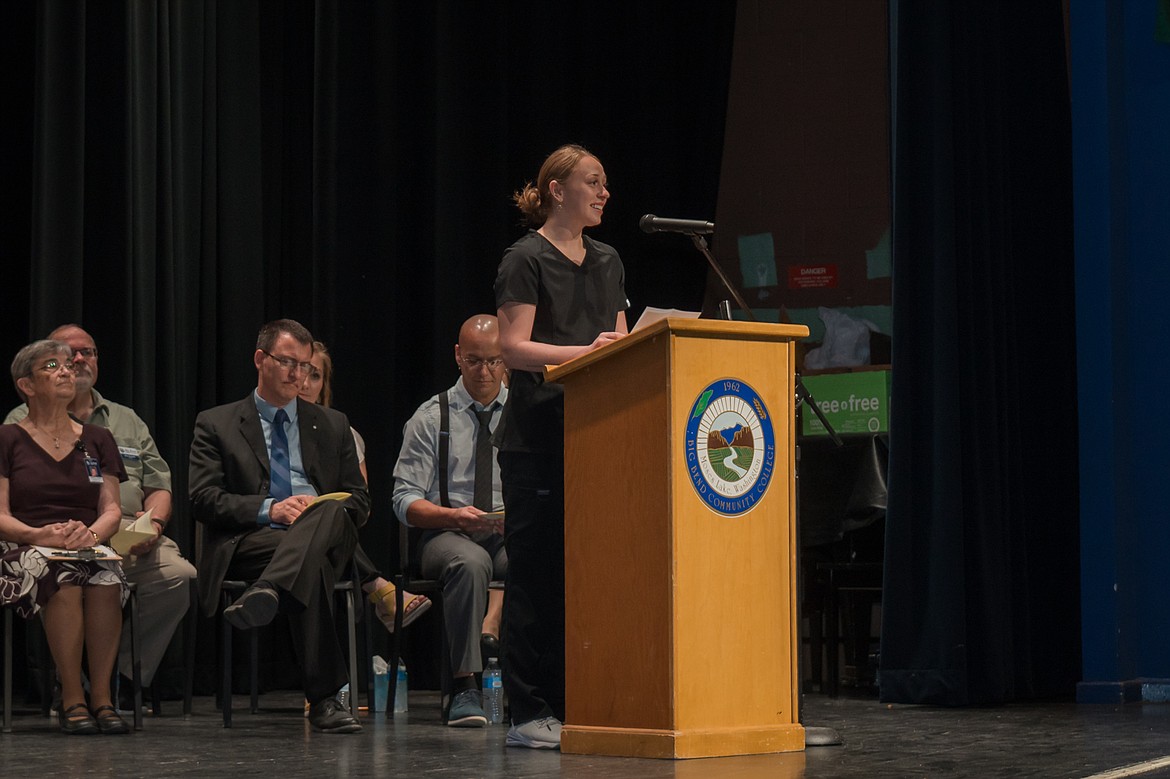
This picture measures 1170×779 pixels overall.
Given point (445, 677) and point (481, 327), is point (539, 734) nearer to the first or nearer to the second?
point (445, 677)

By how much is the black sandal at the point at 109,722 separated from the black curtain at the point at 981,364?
220 centimetres

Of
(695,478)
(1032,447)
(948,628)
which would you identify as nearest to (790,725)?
(695,478)

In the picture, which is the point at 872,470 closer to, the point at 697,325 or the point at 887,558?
the point at 887,558

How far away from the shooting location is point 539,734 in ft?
11.1

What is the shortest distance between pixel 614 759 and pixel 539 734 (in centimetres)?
40

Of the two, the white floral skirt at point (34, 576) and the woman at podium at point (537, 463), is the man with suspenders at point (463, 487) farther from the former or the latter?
the woman at podium at point (537, 463)

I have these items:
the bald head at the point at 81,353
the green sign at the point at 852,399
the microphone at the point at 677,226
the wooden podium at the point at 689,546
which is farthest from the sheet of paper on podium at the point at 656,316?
the green sign at the point at 852,399

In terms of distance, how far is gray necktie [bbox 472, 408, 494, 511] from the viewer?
4895 millimetres

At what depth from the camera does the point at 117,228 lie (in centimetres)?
550

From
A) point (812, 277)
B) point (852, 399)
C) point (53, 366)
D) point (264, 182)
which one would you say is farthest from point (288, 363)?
point (812, 277)

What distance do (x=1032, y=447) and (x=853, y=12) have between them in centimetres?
285

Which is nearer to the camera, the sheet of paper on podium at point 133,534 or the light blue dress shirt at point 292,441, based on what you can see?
the sheet of paper on podium at point 133,534

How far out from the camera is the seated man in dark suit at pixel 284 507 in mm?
4230

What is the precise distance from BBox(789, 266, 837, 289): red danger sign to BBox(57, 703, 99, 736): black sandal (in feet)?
12.8
